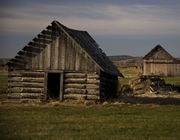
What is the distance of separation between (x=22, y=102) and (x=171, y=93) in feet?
55.6

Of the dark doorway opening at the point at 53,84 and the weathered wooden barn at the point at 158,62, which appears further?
the weathered wooden barn at the point at 158,62

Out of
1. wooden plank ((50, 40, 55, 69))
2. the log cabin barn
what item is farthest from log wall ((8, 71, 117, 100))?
wooden plank ((50, 40, 55, 69))

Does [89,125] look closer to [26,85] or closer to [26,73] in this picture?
[26,85]

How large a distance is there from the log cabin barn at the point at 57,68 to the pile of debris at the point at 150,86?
13625mm

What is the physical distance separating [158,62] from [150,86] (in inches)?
1371

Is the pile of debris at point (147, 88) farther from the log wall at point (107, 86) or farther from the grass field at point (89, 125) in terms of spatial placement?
the grass field at point (89, 125)

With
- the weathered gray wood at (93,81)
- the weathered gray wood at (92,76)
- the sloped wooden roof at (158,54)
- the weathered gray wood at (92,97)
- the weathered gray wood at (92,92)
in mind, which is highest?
the sloped wooden roof at (158,54)

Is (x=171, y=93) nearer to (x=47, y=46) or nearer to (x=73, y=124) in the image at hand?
(x=47, y=46)

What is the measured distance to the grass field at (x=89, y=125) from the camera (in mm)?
16219

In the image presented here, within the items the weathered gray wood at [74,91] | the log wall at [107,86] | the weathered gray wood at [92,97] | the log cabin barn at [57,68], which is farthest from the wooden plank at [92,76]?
the weathered gray wood at [92,97]

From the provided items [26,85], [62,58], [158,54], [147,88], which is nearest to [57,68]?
[62,58]

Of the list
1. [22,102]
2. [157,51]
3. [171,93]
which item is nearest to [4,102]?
[22,102]

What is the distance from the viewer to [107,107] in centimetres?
2897

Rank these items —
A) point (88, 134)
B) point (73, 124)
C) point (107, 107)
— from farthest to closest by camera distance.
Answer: point (107, 107) → point (73, 124) → point (88, 134)
